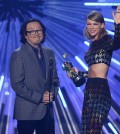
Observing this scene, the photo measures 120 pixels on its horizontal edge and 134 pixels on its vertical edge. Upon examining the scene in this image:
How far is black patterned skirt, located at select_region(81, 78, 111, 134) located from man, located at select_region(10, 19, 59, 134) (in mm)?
328

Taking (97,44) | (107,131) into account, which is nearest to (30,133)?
(97,44)

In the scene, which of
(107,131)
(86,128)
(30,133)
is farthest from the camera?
(107,131)

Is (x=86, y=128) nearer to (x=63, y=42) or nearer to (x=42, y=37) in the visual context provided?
(x=42, y=37)

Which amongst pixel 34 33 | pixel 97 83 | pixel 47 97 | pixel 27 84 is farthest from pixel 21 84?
pixel 97 83

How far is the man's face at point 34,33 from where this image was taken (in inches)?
107

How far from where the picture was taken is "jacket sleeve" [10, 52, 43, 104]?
2598 millimetres

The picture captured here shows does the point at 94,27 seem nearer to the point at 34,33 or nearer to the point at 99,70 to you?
the point at 99,70

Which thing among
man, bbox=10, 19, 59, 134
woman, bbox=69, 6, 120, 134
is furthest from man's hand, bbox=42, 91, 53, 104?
woman, bbox=69, 6, 120, 134

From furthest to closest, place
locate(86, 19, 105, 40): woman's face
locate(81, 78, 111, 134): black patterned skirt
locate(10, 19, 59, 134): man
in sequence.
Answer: locate(10, 19, 59, 134): man < locate(86, 19, 105, 40): woman's face < locate(81, 78, 111, 134): black patterned skirt

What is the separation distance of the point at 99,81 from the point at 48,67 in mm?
501

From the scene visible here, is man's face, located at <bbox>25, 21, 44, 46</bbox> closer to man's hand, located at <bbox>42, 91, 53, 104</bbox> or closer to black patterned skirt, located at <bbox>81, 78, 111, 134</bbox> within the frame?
man's hand, located at <bbox>42, 91, 53, 104</bbox>

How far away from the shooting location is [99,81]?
245 centimetres

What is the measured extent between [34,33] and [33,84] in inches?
16.3

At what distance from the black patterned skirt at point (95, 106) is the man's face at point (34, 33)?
588 millimetres
